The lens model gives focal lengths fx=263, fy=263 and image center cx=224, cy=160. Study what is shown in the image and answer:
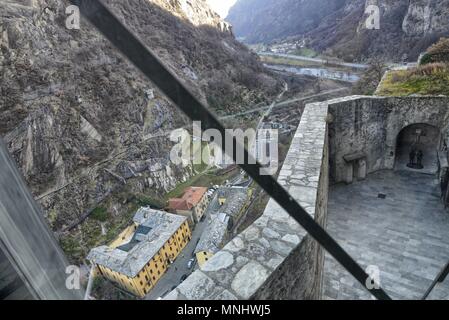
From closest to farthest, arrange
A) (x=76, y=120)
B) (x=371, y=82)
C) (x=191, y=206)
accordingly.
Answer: (x=371, y=82) → (x=191, y=206) → (x=76, y=120)

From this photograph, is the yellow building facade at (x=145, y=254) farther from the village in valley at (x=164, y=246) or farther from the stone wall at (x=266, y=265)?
the stone wall at (x=266, y=265)

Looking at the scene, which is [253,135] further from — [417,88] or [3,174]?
[3,174]

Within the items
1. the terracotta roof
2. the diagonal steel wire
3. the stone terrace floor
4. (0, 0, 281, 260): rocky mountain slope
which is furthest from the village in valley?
the diagonal steel wire

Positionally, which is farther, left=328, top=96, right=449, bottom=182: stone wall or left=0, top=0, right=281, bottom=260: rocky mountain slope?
left=0, top=0, right=281, bottom=260: rocky mountain slope

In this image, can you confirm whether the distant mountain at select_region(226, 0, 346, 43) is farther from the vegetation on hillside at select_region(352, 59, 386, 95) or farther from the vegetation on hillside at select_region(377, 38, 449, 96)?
the vegetation on hillside at select_region(377, 38, 449, 96)

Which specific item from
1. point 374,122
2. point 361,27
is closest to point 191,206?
point 374,122

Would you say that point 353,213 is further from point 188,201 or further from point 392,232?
point 188,201

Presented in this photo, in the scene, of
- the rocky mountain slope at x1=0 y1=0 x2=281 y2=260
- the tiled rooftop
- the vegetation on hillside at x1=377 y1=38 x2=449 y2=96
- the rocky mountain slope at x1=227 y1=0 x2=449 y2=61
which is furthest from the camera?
the rocky mountain slope at x1=227 y1=0 x2=449 y2=61

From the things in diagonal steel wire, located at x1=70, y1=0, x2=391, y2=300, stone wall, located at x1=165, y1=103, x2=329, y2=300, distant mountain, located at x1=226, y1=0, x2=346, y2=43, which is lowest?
stone wall, located at x1=165, y1=103, x2=329, y2=300
